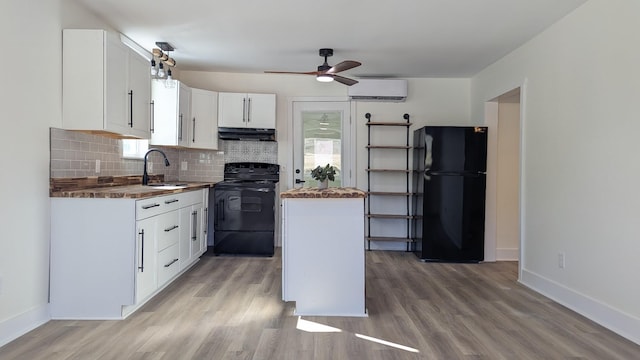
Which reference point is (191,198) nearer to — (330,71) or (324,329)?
(330,71)

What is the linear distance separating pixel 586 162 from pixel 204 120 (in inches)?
157

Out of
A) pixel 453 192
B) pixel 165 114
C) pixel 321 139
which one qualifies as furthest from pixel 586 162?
pixel 165 114

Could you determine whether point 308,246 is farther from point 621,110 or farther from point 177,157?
point 177,157

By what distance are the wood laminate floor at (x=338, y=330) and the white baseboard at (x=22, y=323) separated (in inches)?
1.9

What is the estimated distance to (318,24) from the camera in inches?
132

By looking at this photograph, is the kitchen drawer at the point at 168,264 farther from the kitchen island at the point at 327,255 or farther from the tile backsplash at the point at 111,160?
the kitchen island at the point at 327,255

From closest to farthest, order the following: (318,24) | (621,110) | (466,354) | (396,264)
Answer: (466,354) → (621,110) → (318,24) → (396,264)

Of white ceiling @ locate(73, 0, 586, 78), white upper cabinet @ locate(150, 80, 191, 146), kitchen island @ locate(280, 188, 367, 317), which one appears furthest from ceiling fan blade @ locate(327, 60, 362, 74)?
white upper cabinet @ locate(150, 80, 191, 146)

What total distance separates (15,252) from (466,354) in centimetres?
283

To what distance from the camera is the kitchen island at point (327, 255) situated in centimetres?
286

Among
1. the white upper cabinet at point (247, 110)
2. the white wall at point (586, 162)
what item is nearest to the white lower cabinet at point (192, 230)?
the white upper cabinet at point (247, 110)

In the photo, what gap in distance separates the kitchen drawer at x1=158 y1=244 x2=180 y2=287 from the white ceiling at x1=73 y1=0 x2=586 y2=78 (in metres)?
2.01

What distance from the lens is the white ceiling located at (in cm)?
298

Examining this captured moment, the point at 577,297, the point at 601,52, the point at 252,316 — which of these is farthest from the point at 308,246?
the point at 601,52
